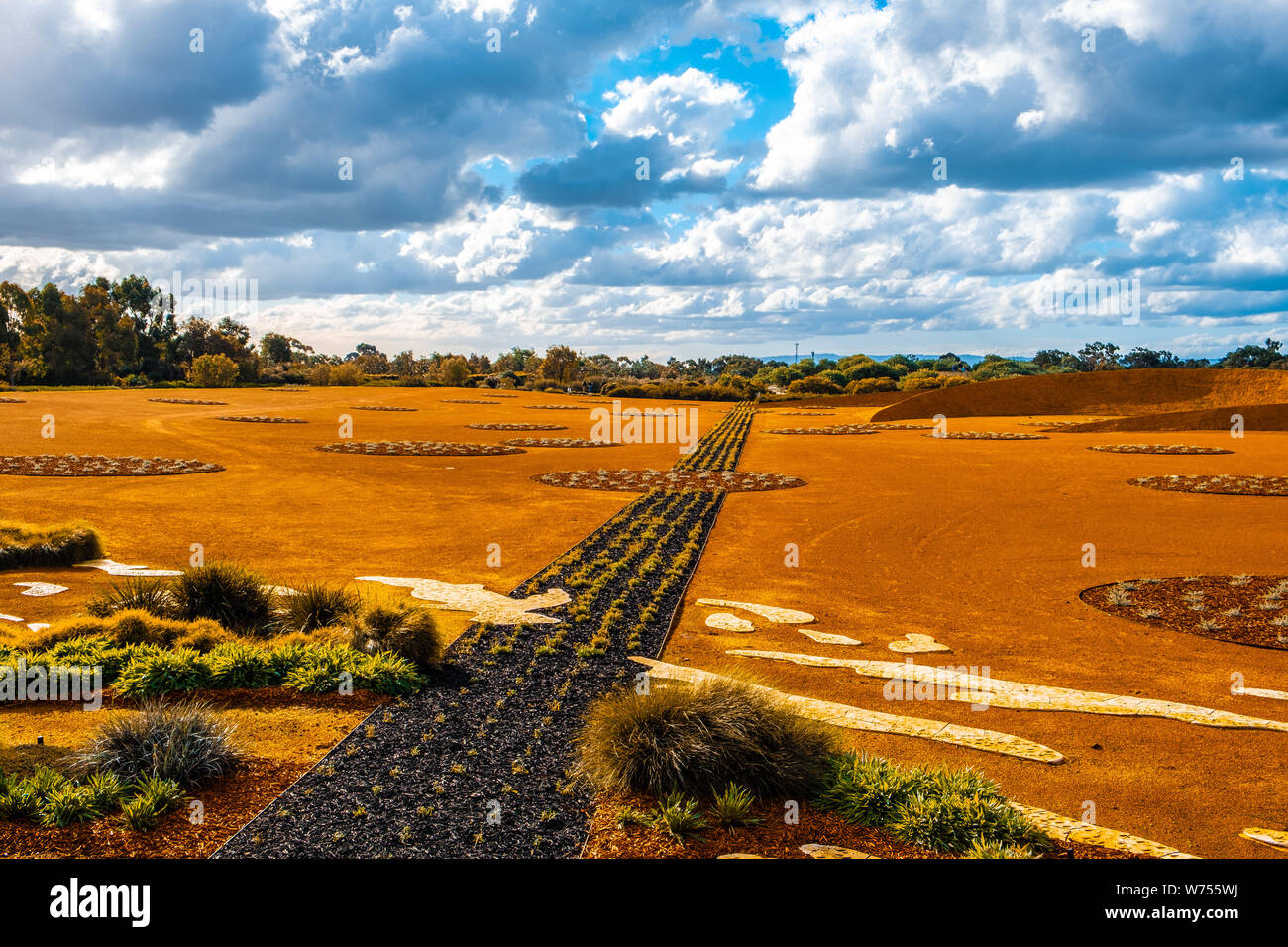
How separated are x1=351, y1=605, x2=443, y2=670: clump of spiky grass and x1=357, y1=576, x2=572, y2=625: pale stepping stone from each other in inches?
59.3

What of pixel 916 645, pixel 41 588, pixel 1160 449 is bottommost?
pixel 916 645

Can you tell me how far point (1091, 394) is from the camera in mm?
55594

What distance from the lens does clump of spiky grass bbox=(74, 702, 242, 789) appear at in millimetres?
5449

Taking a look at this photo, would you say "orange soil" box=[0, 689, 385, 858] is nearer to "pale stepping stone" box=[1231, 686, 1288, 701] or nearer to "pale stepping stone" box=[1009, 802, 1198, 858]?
"pale stepping stone" box=[1009, 802, 1198, 858]

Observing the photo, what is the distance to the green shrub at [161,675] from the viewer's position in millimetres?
7184

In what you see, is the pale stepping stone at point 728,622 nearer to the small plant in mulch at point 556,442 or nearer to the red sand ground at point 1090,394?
the small plant in mulch at point 556,442

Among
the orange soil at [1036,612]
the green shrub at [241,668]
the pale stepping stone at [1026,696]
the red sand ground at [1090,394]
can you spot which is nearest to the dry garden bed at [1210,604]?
the orange soil at [1036,612]

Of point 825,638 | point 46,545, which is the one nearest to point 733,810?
point 825,638

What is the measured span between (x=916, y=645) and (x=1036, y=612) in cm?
245

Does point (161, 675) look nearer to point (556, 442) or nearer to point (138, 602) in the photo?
point (138, 602)

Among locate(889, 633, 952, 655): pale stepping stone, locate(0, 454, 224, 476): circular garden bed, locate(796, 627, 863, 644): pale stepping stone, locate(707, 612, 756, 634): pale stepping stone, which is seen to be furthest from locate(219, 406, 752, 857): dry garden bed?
locate(0, 454, 224, 476): circular garden bed

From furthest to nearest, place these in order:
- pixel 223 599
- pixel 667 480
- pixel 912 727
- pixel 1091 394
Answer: pixel 1091 394
pixel 667 480
pixel 223 599
pixel 912 727

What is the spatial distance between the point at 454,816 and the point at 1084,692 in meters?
6.07
